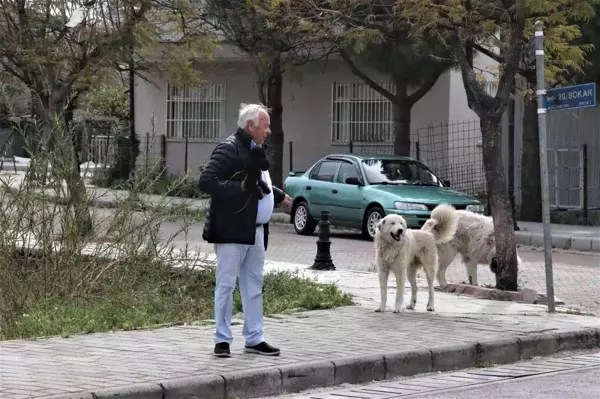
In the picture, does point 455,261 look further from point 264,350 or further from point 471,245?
point 264,350

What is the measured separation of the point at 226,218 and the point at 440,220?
171 inches

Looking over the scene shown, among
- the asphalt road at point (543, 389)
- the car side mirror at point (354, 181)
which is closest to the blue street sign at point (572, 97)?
→ the asphalt road at point (543, 389)

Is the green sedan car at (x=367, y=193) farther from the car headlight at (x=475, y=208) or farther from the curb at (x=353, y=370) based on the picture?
the curb at (x=353, y=370)

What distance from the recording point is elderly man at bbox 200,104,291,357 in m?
8.63

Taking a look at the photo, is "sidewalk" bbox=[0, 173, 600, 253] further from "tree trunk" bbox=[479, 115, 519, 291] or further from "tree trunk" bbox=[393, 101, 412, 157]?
"tree trunk" bbox=[479, 115, 519, 291]

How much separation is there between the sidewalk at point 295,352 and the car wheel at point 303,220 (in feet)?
33.0

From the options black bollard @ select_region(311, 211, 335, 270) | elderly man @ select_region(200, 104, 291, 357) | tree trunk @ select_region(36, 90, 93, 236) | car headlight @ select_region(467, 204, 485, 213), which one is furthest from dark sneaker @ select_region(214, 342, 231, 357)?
car headlight @ select_region(467, 204, 485, 213)

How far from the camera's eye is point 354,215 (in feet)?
69.1

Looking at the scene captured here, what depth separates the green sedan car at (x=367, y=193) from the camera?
20031 millimetres

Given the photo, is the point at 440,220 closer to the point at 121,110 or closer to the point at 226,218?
the point at 226,218

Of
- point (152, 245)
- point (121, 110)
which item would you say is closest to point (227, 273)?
point (152, 245)

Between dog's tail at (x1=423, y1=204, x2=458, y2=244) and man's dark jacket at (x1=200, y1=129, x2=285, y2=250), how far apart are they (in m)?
4.13

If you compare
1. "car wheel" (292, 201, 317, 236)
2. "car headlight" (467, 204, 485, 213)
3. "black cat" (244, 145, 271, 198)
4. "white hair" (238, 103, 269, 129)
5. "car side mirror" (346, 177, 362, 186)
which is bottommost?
"car wheel" (292, 201, 317, 236)

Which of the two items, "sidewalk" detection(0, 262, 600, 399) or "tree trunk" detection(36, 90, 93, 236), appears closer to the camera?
"sidewalk" detection(0, 262, 600, 399)
